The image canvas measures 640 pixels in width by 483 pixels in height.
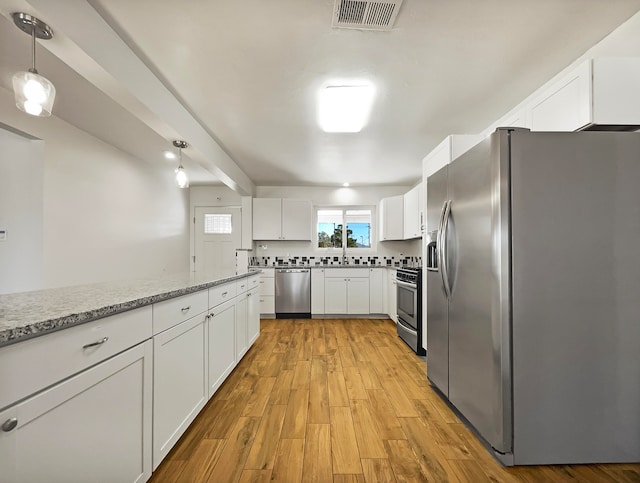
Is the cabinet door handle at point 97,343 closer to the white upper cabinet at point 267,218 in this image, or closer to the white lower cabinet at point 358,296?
the white lower cabinet at point 358,296

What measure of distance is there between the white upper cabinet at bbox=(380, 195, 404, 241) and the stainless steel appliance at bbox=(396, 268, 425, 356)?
140 centimetres

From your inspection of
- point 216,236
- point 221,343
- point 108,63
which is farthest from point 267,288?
point 108,63

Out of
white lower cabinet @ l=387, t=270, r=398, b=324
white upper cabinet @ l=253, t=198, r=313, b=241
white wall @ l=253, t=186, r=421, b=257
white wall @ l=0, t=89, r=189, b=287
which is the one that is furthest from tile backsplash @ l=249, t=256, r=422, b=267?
white wall @ l=0, t=89, r=189, b=287

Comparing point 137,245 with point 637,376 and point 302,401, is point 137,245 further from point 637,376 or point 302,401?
point 637,376

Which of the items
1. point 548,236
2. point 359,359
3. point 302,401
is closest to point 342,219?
point 359,359

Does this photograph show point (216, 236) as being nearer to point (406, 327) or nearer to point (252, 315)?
point (252, 315)

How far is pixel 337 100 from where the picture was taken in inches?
107

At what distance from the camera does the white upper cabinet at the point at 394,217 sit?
17.8 feet

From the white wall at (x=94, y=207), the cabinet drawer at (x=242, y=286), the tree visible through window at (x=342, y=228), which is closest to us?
the cabinet drawer at (x=242, y=286)

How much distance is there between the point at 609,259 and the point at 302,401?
81.6 inches

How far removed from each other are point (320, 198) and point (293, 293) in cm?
196

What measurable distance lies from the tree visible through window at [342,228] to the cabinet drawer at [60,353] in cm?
502

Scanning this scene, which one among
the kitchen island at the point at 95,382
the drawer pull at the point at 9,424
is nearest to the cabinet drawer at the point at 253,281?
the kitchen island at the point at 95,382

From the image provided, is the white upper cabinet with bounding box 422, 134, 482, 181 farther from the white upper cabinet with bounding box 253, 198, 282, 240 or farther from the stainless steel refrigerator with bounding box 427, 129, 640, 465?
the white upper cabinet with bounding box 253, 198, 282, 240
